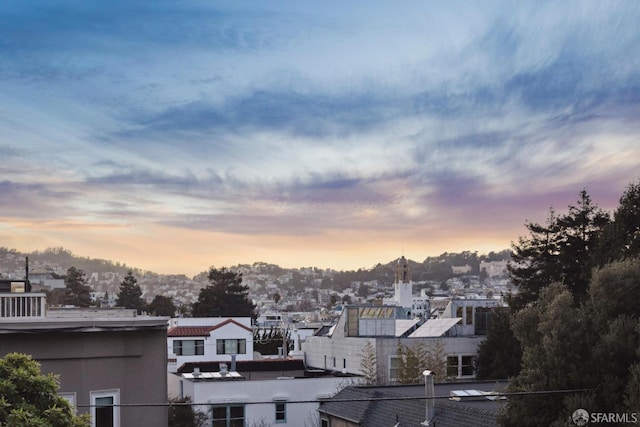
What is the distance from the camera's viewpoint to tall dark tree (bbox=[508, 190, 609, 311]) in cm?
4506

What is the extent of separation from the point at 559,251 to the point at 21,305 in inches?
1323

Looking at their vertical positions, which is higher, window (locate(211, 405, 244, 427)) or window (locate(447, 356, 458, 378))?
window (locate(447, 356, 458, 378))

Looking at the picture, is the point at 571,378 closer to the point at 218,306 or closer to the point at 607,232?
the point at 607,232

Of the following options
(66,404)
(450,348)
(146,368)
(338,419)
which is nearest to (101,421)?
(146,368)

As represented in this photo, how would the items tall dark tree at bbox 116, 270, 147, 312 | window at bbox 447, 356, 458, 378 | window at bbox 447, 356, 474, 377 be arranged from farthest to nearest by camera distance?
tall dark tree at bbox 116, 270, 147, 312, window at bbox 447, 356, 474, 377, window at bbox 447, 356, 458, 378

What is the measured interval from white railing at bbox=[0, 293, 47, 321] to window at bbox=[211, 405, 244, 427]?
44.0 ft

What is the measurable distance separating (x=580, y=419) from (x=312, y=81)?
19790 mm

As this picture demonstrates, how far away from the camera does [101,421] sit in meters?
17.1

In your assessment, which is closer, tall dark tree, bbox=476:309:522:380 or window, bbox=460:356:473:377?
tall dark tree, bbox=476:309:522:380

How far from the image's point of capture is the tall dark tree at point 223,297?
94312 millimetres

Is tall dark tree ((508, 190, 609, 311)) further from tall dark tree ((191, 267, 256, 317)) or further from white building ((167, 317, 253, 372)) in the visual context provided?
tall dark tree ((191, 267, 256, 317))
